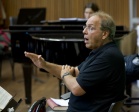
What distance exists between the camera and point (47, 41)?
3.71 metres

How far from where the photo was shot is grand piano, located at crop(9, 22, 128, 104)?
12.0 feet

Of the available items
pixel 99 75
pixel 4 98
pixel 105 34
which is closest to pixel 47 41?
pixel 4 98

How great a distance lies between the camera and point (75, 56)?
367 cm

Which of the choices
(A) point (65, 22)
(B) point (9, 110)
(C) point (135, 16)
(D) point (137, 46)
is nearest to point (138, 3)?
(C) point (135, 16)

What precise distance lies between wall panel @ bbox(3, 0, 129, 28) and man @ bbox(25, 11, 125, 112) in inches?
189

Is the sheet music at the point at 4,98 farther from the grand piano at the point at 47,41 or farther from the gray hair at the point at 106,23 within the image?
the grand piano at the point at 47,41

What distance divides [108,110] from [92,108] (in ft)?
0.34

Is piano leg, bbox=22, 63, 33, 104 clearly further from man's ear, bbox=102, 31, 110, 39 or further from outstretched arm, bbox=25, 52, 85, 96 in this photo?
man's ear, bbox=102, 31, 110, 39

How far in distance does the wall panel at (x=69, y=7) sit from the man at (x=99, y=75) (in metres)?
4.81

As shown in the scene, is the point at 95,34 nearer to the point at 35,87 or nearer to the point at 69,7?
the point at 35,87

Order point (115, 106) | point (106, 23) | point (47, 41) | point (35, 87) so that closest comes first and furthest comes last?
point (115, 106) < point (106, 23) < point (47, 41) < point (35, 87)

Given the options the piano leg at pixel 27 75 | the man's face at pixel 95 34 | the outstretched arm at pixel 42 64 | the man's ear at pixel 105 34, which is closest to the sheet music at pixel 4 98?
the outstretched arm at pixel 42 64

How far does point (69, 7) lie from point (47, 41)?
3.76 m

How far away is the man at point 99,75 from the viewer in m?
1.99
